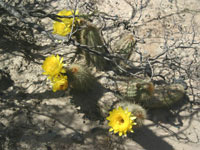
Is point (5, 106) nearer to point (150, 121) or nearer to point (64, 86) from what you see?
point (64, 86)

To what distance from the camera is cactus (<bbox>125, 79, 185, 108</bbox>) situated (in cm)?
230

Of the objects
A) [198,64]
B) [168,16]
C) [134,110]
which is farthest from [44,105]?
[168,16]

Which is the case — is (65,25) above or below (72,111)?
above

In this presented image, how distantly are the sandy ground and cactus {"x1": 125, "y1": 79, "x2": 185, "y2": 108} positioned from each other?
0.53ft

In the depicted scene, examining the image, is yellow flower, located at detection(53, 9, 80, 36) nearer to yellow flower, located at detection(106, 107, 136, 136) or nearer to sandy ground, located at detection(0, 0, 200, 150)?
sandy ground, located at detection(0, 0, 200, 150)

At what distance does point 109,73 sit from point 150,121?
873 millimetres

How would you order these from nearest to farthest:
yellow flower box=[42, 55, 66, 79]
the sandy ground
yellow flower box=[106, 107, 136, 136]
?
yellow flower box=[106, 107, 136, 136] → yellow flower box=[42, 55, 66, 79] → the sandy ground

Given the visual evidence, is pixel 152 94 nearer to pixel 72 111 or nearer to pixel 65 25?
pixel 72 111

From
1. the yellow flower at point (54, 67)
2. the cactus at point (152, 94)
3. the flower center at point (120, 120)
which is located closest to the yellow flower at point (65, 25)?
the yellow flower at point (54, 67)

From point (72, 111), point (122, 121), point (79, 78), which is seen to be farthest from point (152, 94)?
point (72, 111)

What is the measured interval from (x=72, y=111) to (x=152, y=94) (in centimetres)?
103

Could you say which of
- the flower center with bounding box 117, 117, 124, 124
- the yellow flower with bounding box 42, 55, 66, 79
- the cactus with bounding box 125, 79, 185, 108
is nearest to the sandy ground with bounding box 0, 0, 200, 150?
the cactus with bounding box 125, 79, 185, 108

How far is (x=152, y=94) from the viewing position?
2.38m

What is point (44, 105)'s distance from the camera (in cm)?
248
